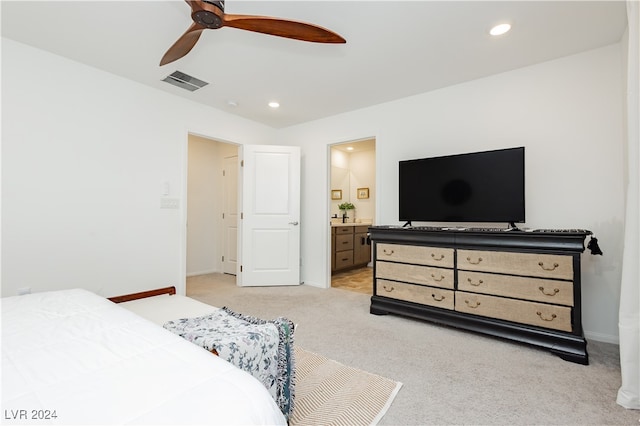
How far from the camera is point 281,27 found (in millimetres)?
1672

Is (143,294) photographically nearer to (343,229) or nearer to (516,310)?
(343,229)

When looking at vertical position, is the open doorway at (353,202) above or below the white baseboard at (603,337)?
above

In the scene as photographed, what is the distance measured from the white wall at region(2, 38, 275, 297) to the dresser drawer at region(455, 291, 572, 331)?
3111mm

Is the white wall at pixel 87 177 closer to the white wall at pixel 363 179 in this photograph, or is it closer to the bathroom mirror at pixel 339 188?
the bathroom mirror at pixel 339 188

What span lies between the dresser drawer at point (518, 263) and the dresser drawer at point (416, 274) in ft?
0.58

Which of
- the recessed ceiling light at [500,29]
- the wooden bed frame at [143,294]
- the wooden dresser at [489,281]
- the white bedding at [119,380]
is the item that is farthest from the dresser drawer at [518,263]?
the wooden bed frame at [143,294]

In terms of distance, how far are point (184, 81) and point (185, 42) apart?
141 cm

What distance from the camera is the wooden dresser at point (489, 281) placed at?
2113 mm

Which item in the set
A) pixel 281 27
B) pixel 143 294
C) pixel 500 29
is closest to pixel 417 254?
pixel 500 29

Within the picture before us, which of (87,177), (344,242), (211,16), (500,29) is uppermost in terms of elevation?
(500,29)

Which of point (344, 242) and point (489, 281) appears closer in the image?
point (489, 281)

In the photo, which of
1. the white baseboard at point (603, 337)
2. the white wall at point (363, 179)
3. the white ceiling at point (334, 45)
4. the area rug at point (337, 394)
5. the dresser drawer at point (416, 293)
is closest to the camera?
the area rug at point (337, 394)

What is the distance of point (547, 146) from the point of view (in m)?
2.64

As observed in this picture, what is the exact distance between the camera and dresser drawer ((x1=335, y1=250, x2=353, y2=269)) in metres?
5.14
